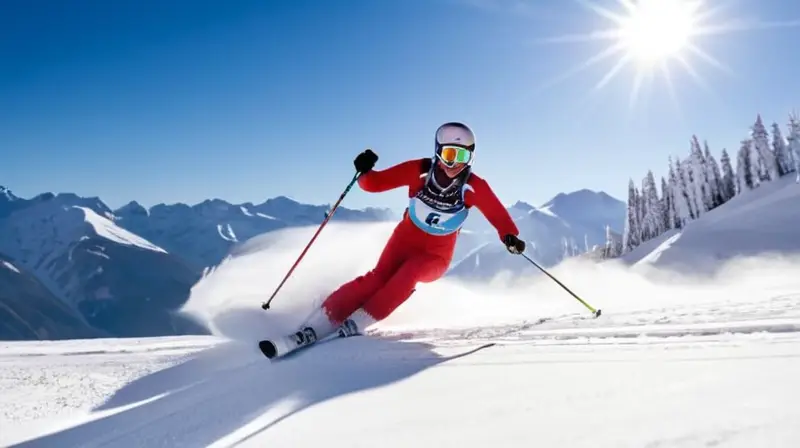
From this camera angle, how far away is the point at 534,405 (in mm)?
2121

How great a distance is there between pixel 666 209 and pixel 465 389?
6095 centimetres

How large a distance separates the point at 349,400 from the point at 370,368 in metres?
0.75

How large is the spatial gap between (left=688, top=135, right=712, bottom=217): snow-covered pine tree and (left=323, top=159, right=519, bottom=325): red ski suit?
2135 inches

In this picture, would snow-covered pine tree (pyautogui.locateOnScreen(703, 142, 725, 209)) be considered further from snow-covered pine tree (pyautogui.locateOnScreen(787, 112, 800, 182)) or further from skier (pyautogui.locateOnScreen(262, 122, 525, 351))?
skier (pyautogui.locateOnScreen(262, 122, 525, 351))

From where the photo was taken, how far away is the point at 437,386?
2736 mm

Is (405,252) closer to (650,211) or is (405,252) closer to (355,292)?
(355,292)

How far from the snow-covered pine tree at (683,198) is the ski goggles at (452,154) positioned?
53.4 meters

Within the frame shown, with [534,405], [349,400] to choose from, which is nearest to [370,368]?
[349,400]

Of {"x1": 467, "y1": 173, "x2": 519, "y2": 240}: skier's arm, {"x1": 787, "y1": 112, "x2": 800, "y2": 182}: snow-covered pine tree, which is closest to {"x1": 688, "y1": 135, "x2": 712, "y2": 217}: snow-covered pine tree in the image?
{"x1": 787, "y1": 112, "x2": 800, "y2": 182}: snow-covered pine tree

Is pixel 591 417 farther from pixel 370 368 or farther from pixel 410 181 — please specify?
pixel 410 181

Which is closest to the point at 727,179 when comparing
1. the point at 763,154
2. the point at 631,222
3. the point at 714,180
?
the point at 714,180

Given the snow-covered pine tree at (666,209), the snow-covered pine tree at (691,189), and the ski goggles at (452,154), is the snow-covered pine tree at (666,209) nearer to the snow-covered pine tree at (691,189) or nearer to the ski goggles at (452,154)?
the snow-covered pine tree at (691,189)

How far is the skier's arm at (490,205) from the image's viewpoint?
6648 mm

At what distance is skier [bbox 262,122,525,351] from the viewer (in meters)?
6.23
